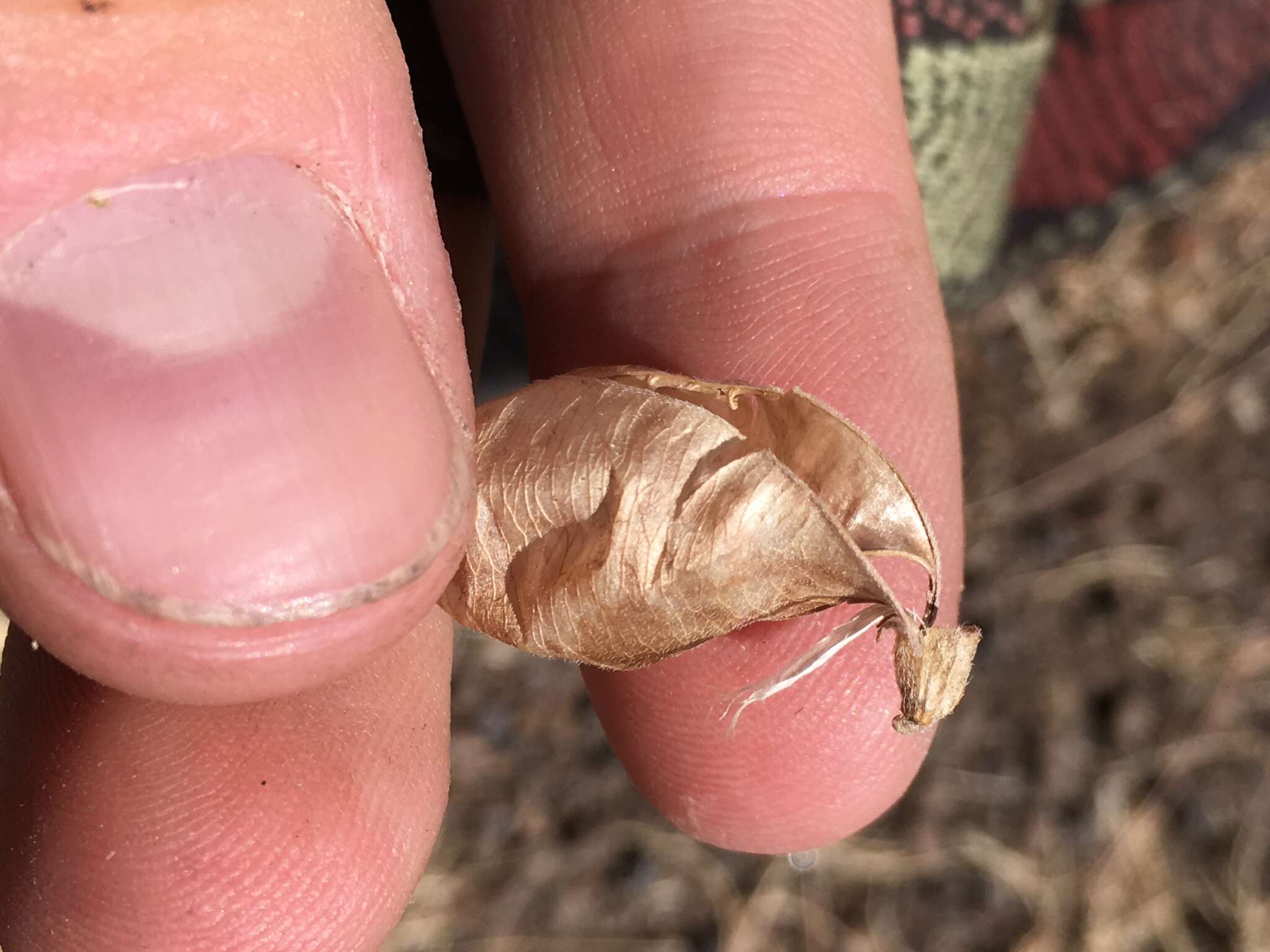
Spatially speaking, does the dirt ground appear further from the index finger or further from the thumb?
the thumb

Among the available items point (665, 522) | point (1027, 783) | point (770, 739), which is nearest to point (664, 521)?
point (665, 522)

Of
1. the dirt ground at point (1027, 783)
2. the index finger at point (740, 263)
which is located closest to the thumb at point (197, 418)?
the index finger at point (740, 263)

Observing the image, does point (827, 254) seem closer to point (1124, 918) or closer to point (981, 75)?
point (981, 75)

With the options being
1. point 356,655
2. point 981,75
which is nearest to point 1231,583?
point 981,75

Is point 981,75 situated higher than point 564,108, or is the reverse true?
point 564,108

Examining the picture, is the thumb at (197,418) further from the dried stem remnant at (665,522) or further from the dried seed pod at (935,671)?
the dried seed pod at (935,671)
